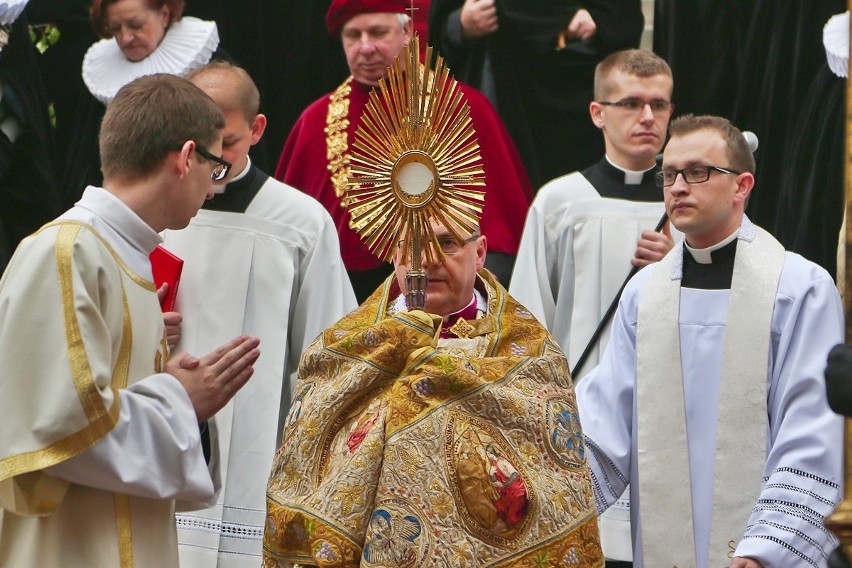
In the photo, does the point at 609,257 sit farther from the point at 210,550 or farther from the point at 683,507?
the point at 210,550

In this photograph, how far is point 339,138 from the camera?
7.41 meters

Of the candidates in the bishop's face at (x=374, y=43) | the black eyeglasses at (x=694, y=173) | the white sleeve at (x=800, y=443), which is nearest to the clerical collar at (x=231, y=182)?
the bishop's face at (x=374, y=43)

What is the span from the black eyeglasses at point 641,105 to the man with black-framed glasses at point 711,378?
1.23 m

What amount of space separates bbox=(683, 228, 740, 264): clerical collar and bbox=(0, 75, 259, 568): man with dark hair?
6.38ft

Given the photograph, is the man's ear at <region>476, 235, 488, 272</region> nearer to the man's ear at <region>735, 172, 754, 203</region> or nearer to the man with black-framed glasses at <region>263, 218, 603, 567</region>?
the man with black-framed glasses at <region>263, 218, 603, 567</region>

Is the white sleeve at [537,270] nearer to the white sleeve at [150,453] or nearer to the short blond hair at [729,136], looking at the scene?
the short blond hair at [729,136]

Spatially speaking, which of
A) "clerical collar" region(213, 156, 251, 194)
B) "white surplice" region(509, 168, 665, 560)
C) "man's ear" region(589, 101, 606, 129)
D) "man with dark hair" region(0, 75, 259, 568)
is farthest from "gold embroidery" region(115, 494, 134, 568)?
"man's ear" region(589, 101, 606, 129)

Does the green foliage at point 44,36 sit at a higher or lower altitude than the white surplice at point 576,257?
higher

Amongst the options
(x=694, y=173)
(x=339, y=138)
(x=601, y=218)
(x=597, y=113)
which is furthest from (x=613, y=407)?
(x=339, y=138)

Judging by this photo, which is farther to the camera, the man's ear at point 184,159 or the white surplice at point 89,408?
the man's ear at point 184,159

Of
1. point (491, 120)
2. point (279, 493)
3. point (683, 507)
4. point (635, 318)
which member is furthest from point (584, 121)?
point (279, 493)

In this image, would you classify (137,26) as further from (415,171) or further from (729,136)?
(415,171)

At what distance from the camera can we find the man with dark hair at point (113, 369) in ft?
13.3

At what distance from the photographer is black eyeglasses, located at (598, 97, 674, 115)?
7047 mm
